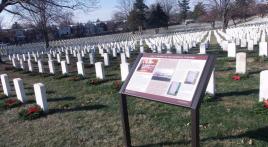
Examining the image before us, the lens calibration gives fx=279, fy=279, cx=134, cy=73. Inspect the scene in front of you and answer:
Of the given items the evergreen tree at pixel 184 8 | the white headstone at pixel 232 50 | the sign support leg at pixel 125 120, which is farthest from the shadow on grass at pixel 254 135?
the evergreen tree at pixel 184 8

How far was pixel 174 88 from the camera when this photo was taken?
3.54m

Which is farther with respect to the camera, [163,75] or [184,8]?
[184,8]

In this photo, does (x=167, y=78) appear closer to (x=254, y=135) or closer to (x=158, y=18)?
(x=254, y=135)

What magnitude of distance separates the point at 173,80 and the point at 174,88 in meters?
0.12

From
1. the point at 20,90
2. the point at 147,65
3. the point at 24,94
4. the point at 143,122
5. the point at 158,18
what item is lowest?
the point at 143,122

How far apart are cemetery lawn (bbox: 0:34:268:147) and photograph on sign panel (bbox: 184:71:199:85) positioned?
4.50ft

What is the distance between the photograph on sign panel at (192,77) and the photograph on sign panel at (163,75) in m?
0.26

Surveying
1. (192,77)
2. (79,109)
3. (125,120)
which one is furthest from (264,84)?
(79,109)

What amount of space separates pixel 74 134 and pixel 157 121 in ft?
5.22

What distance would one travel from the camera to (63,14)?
18.1 metres

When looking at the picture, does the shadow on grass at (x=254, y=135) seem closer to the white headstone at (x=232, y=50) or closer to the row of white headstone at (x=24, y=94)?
the row of white headstone at (x=24, y=94)

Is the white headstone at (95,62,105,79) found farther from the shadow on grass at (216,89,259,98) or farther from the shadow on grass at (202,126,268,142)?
the shadow on grass at (202,126,268,142)

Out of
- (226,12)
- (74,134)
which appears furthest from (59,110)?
(226,12)

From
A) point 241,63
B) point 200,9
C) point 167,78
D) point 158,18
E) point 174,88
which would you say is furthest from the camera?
point 158,18
